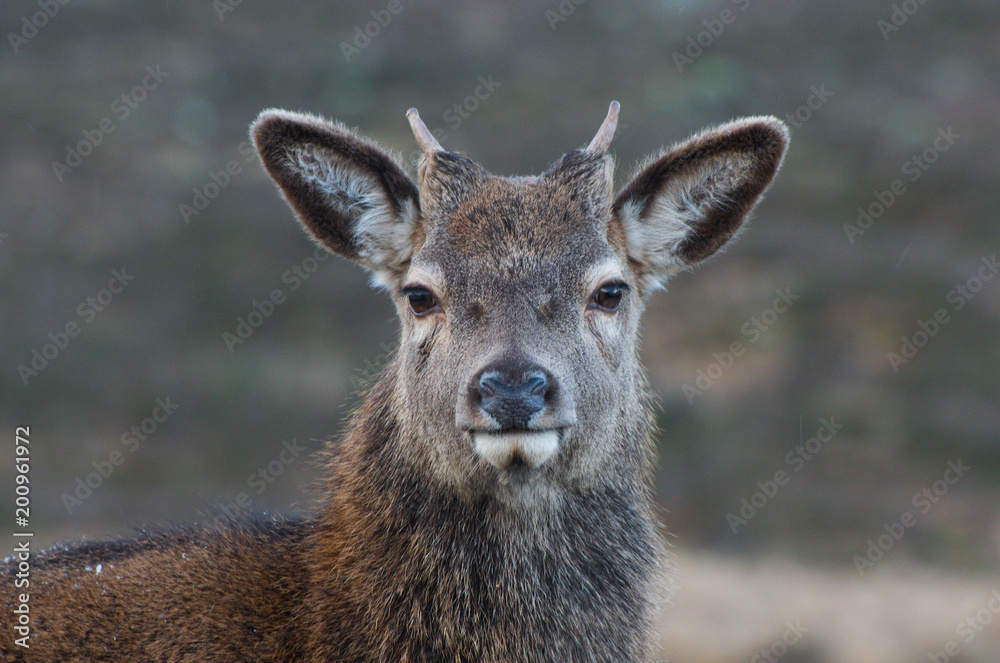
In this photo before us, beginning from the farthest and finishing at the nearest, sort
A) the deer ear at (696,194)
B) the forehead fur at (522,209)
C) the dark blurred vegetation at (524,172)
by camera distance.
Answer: the dark blurred vegetation at (524,172) < the deer ear at (696,194) < the forehead fur at (522,209)

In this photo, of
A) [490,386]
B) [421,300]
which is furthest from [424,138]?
[490,386]

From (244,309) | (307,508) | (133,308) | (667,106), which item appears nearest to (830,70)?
(667,106)

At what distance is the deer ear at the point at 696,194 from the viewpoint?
21.6 ft

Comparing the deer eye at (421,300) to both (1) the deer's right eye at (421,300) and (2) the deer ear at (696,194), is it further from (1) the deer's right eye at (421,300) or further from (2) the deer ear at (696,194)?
(2) the deer ear at (696,194)

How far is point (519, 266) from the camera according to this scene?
5961 mm

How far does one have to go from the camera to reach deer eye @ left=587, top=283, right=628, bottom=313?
623 cm

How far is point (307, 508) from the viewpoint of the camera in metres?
6.80

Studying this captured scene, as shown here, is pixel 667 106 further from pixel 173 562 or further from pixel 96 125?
pixel 173 562

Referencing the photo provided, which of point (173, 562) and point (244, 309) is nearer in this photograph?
point (173, 562)

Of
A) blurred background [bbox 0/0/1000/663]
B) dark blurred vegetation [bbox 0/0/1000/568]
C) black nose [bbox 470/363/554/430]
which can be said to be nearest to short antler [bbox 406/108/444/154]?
black nose [bbox 470/363/554/430]

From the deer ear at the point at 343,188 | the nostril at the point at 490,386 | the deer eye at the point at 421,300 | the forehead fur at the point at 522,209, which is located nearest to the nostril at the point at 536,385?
the nostril at the point at 490,386

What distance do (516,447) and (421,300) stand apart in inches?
51.9

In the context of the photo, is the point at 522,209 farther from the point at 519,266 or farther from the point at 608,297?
the point at 608,297

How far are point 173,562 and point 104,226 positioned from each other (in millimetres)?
27147
